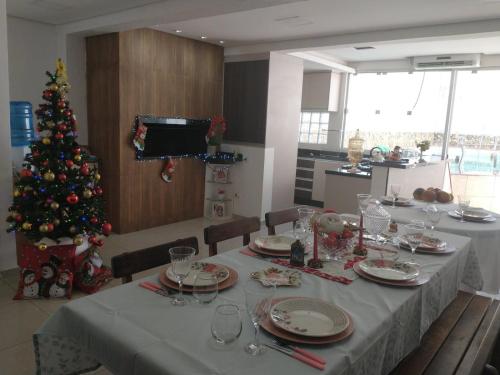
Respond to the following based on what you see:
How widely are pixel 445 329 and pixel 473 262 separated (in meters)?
0.59

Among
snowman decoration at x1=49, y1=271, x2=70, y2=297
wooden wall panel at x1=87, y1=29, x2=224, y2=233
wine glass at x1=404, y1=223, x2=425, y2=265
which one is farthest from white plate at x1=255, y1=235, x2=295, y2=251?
wooden wall panel at x1=87, y1=29, x2=224, y2=233

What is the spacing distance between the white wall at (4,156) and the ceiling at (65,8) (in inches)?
29.6

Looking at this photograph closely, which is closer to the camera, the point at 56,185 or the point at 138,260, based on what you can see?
the point at 138,260

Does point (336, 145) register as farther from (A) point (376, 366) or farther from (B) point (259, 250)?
(A) point (376, 366)

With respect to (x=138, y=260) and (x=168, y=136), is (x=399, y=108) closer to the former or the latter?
(x=168, y=136)

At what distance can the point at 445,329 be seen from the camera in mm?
1952

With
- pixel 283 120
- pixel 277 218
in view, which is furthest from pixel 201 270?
pixel 283 120

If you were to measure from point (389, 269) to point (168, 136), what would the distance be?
392 cm

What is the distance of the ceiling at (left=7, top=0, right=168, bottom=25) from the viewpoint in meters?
3.83

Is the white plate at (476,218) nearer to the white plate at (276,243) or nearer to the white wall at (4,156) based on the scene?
the white plate at (276,243)

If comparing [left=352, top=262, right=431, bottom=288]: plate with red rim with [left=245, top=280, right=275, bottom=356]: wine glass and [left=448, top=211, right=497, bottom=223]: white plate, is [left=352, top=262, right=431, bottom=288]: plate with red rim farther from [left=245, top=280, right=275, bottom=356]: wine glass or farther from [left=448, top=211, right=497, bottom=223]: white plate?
[left=448, top=211, right=497, bottom=223]: white plate

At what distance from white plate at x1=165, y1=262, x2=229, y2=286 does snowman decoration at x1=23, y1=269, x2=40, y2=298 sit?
1943 millimetres

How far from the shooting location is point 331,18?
13.1ft

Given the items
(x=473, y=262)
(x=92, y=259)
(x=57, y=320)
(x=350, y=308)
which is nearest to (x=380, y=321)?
(x=350, y=308)
